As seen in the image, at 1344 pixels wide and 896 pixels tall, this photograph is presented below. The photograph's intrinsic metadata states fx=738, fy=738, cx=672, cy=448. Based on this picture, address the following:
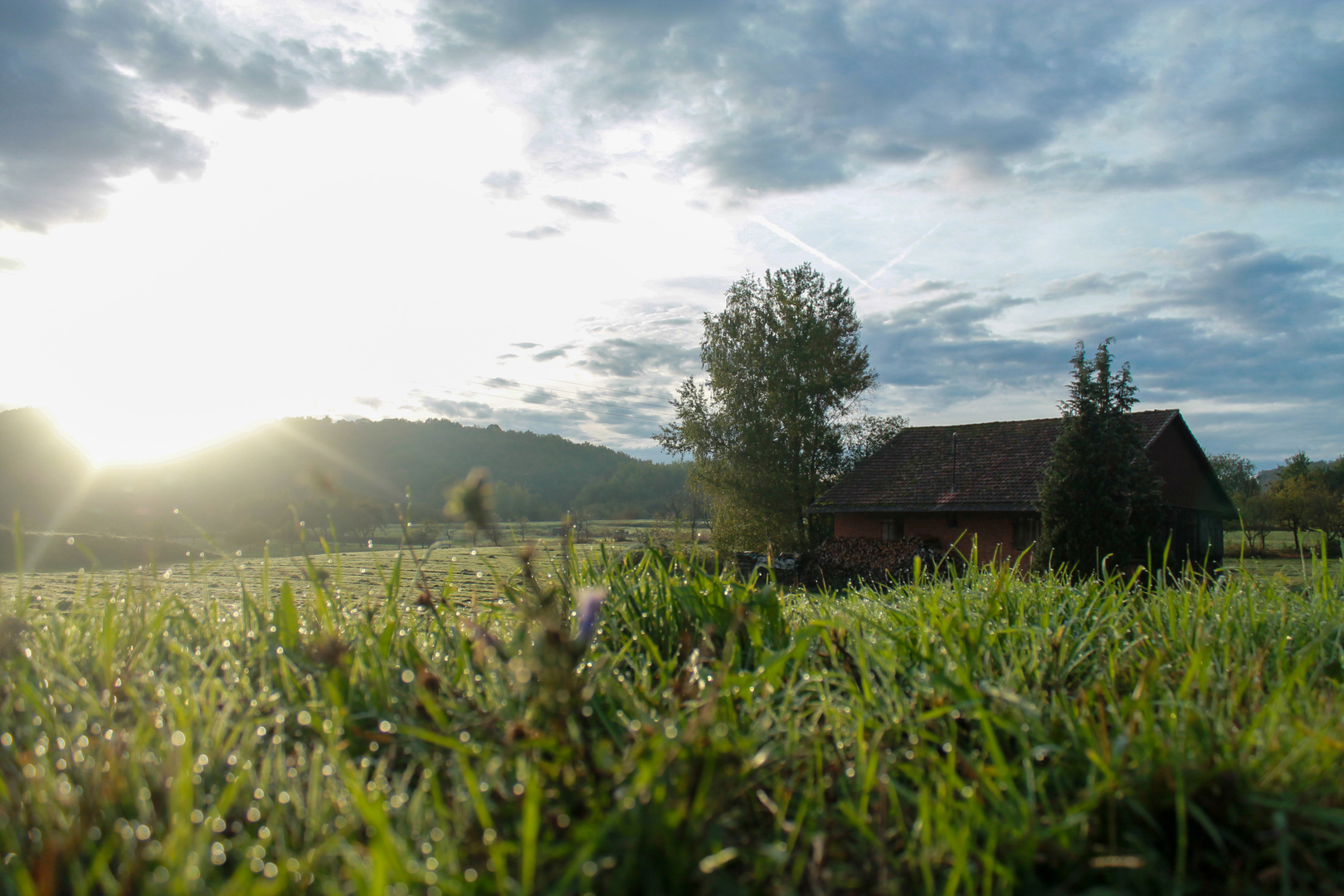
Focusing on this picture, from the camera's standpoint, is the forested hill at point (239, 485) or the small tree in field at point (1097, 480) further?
the small tree in field at point (1097, 480)

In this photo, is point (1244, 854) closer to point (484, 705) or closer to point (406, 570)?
point (484, 705)

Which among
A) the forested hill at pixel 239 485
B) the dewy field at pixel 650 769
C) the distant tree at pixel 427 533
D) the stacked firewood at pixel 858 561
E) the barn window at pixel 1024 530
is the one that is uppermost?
the forested hill at pixel 239 485

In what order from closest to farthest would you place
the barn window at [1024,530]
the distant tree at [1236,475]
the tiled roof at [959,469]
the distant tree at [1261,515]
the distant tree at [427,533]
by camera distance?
the distant tree at [427,533] < the barn window at [1024,530] < the tiled roof at [959,469] < the distant tree at [1261,515] < the distant tree at [1236,475]

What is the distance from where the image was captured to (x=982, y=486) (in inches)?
957

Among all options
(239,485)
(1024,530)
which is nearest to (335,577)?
(239,485)

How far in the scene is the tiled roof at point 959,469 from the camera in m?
23.8

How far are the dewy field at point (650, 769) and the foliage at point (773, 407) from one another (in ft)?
87.0

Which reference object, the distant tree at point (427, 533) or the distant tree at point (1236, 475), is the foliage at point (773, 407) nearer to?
the distant tree at point (427, 533)

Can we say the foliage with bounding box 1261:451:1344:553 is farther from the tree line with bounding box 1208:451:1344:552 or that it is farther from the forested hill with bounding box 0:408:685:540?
the forested hill with bounding box 0:408:685:540

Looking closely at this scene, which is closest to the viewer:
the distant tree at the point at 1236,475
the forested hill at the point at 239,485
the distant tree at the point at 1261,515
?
the forested hill at the point at 239,485

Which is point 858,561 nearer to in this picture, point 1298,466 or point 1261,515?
point 1261,515

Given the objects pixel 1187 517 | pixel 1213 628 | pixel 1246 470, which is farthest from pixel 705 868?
pixel 1246 470

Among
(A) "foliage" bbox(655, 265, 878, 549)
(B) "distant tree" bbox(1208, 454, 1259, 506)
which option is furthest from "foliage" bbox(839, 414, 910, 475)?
(B) "distant tree" bbox(1208, 454, 1259, 506)

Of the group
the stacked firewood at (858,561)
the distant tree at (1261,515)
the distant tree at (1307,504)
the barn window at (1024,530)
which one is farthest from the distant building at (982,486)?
the distant tree at (1261,515)
